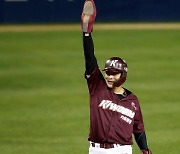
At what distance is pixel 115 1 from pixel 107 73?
75.0 ft

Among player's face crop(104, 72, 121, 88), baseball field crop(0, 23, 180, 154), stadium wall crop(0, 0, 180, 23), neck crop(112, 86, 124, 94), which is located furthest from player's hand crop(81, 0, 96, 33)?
stadium wall crop(0, 0, 180, 23)

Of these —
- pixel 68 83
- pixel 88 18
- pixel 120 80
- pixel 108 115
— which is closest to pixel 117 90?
pixel 120 80

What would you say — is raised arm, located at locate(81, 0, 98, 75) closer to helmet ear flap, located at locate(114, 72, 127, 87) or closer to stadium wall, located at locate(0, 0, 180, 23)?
helmet ear flap, located at locate(114, 72, 127, 87)

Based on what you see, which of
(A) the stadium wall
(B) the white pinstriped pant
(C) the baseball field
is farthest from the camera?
(A) the stadium wall

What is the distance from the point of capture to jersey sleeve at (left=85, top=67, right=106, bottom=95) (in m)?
7.50

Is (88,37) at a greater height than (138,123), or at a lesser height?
greater

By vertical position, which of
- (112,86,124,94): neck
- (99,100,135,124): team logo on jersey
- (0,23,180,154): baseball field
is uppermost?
(112,86,124,94): neck

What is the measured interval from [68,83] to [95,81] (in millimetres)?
10103

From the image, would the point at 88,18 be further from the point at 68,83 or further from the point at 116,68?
the point at 68,83

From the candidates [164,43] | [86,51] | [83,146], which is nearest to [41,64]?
[164,43]

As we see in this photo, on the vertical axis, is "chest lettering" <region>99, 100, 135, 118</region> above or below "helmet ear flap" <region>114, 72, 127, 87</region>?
below

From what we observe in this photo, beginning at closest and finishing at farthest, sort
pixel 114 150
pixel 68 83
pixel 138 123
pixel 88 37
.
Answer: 1. pixel 114 150
2. pixel 88 37
3. pixel 138 123
4. pixel 68 83

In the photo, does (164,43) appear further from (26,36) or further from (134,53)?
(26,36)

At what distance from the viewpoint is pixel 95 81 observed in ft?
24.7
